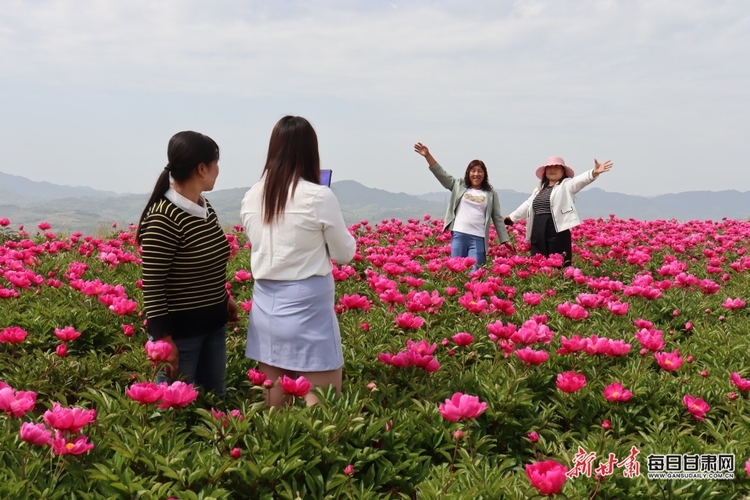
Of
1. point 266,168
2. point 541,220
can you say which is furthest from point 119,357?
point 541,220

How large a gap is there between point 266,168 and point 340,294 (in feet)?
11.8

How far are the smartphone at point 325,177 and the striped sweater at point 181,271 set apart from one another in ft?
2.22

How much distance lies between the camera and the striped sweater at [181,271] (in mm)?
3043

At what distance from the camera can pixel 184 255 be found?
316cm

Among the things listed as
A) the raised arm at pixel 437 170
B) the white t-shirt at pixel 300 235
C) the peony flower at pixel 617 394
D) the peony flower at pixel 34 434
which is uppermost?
the raised arm at pixel 437 170

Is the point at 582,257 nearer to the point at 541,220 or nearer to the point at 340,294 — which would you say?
the point at 541,220

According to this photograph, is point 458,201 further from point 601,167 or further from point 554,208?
point 601,167

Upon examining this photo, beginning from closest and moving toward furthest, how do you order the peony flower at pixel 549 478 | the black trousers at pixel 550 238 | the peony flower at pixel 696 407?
the peony flower at pixel 549 478 < the peony flower at pixel 696 407 < the black trousers at pixel 550 238

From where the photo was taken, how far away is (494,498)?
2473 mm

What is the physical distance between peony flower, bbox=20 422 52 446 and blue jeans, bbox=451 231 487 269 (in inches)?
251

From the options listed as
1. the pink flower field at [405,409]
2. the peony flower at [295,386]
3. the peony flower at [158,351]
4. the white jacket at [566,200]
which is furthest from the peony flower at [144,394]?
the white jacket at [566,200]

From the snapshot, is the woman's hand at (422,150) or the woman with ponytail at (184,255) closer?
the woman with ponytail at (184,255)

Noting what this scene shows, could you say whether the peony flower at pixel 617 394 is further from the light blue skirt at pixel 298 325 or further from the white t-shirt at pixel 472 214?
the white t-shirt at pixel 472 214

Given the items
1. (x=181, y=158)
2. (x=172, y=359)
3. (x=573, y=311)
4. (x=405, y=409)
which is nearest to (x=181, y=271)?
(x=172, y=359)
